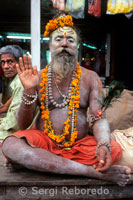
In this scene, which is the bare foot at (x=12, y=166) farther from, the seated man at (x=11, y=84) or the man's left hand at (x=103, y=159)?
the seated man at (x=11, y=84)

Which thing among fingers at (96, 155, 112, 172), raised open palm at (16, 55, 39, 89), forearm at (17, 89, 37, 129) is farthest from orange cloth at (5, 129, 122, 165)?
raised open palm at (16, 55, 39, 89)

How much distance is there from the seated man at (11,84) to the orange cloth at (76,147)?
0.77 metres

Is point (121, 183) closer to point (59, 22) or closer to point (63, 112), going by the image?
point (63, 112)

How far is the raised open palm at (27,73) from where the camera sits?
241 centimetres

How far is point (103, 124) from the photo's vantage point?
243cm

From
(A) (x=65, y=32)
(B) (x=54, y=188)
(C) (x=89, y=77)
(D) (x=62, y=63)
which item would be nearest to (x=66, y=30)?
(A) (x=65, y=32)

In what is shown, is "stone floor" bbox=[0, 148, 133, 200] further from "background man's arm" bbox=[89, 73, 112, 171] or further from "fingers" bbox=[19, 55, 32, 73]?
"fingers" bbox=[19, 55, 32, 73]

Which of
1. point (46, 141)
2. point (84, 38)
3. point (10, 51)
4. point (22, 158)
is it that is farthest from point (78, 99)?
point (84, 38)

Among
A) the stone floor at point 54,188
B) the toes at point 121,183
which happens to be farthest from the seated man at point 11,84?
the toes at point 121,183

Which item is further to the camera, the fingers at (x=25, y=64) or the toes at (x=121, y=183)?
the fingers at (x=25, y=64)

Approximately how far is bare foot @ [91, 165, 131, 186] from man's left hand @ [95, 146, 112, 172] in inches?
4.3

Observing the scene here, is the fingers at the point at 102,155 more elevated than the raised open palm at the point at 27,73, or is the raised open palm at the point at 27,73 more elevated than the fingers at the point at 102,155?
the raised open palm at the point at 27,73

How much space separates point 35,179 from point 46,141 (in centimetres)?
42

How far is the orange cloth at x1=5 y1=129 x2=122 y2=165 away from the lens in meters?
2.33
